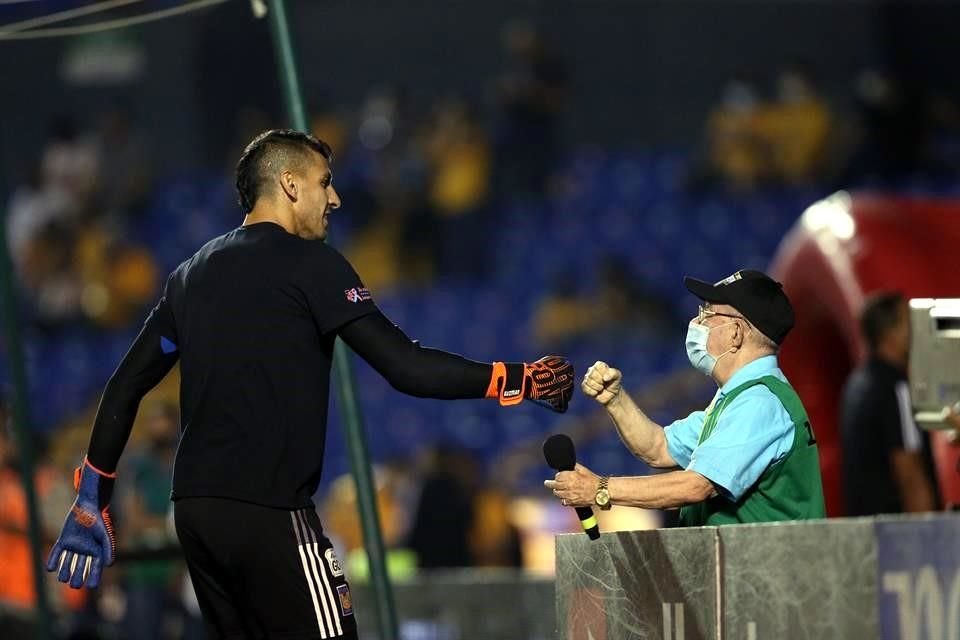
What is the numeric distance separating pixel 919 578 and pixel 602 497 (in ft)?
3.61

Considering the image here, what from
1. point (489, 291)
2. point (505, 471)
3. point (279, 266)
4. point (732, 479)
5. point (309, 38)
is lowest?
point (732, 479)

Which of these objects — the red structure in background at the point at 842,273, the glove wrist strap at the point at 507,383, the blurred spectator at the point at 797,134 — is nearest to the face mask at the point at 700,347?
the glove wrist strap at the point at 507,383

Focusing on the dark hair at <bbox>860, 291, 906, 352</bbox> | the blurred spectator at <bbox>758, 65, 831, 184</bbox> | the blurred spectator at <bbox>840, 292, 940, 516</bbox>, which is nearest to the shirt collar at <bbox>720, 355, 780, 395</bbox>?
the blurred spectator at <bbox>840, 292, 940, 516</bbox>

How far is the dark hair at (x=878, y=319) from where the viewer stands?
8094mm

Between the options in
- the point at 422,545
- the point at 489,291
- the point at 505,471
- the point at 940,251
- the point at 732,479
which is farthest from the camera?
the point at 489,291

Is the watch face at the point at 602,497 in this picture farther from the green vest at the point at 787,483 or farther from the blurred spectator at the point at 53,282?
the blurred spectator at the point at 53,282

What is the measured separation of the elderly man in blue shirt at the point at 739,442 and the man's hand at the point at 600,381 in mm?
23

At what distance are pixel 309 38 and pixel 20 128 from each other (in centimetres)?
343

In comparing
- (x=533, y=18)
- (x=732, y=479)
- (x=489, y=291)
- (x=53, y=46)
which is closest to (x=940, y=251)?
(x=732, y=479)

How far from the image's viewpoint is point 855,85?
17797 mm

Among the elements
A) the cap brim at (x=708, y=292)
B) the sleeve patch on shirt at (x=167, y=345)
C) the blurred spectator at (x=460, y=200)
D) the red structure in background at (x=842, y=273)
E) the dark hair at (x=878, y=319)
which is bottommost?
the sleeve patch on shirt at (x=167, y=345)

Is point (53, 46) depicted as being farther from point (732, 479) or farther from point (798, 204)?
point (732, 479)

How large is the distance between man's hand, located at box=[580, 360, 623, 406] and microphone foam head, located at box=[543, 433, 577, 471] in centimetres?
58

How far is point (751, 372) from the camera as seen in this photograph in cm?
467
